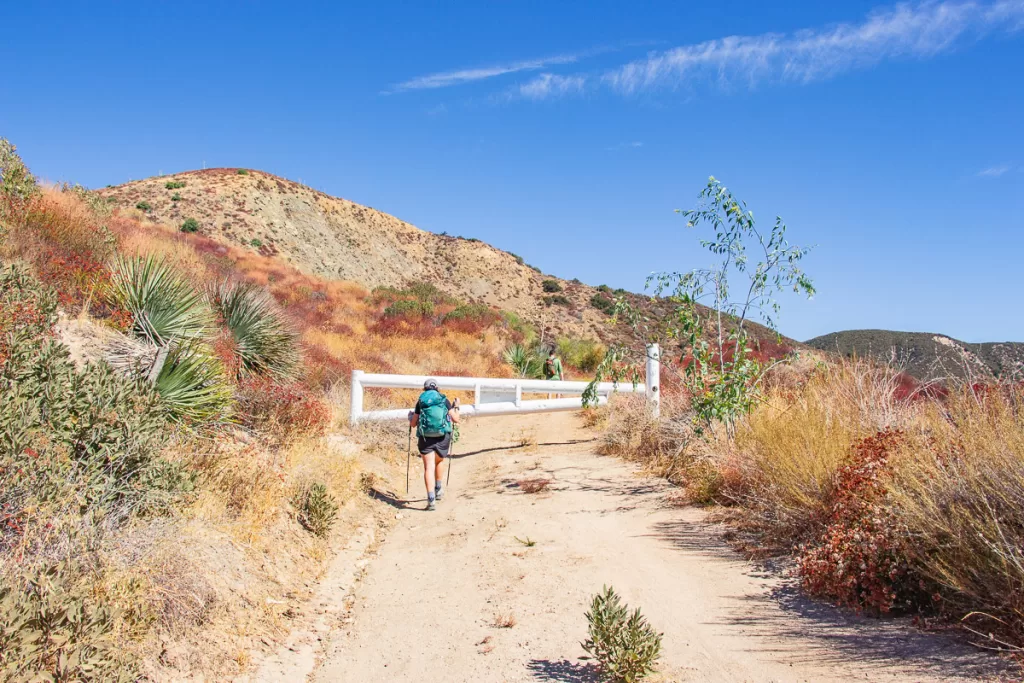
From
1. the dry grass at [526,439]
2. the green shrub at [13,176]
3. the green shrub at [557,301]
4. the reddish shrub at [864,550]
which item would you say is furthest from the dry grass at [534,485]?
the green shrub at [557,301]

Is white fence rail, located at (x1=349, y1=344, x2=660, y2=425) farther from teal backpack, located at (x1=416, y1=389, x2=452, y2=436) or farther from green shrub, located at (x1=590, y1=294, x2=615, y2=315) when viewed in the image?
green shrub, located at (x1=590, y1=294, x2=615, y2=315)

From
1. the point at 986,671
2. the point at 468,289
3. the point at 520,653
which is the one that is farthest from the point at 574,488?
the point at 468,289

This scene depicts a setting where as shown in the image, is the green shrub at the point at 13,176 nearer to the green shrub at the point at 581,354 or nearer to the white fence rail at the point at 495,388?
the white fence rail at the point at 495,388

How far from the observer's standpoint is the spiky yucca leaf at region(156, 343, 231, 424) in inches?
319

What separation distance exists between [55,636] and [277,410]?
664 centimetres

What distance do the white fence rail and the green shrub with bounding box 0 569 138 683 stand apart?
7583 mm

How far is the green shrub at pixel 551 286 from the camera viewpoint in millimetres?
60562

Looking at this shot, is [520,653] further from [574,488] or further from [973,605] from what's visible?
[574,488]

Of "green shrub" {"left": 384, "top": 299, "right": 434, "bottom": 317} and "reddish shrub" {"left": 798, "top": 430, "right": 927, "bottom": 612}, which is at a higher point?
"green shrub" {"left": 384, "top": 299, "right": 434, "bottom": 317}

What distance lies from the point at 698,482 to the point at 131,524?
18.5ft

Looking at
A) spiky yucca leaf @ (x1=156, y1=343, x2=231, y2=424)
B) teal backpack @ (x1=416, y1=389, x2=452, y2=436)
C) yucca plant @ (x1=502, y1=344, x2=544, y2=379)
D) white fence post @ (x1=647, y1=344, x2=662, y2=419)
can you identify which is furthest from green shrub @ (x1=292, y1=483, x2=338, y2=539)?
yucca plant @ (x1=502, y1=344, x2=544, y2=379)

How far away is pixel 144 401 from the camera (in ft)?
22.5

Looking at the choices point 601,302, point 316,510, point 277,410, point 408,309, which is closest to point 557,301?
point 601,302

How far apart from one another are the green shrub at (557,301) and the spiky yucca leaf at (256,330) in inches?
1667
